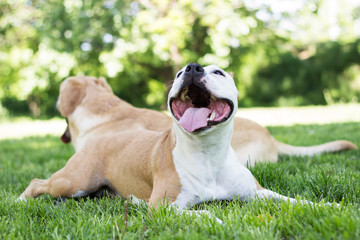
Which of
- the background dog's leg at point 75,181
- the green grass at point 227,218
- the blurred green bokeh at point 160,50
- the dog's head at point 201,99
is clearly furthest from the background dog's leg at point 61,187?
the blurred green bokeh at point 160,50

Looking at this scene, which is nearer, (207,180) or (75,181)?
(207,180)

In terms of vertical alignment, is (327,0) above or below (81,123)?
above

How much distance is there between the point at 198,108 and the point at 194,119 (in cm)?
15

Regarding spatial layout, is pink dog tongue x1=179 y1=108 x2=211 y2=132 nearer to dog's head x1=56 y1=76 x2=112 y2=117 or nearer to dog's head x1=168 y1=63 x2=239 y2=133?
dog's head x1=168 y1=63 x2=239 y2=133

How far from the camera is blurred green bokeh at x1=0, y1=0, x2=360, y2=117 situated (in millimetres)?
15328

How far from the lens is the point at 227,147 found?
2.82 m

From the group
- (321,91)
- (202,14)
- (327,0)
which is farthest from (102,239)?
(321,91)

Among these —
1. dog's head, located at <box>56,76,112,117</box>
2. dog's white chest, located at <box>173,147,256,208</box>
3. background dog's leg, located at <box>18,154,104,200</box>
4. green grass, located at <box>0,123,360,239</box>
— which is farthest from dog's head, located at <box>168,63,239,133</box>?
dog's head, located at <box>56,76,112,117</box>

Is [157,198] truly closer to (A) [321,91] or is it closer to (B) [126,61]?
(B) [126,61]

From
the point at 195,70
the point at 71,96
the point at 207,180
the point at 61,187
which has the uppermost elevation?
the point at 195,70

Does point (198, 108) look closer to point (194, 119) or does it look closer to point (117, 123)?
point (194, 119)

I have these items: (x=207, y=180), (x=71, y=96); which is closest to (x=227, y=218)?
(x=207, y=180)

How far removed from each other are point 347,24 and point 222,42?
48.1ft

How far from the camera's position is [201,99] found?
281cm
